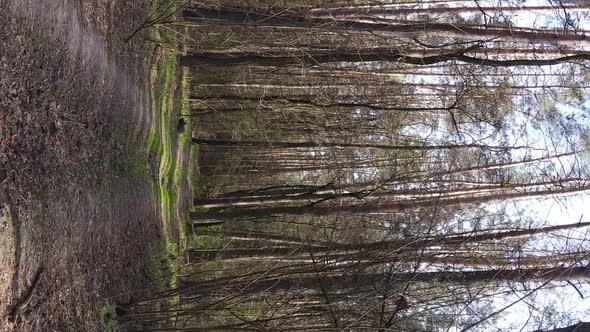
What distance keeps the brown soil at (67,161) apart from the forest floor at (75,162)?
0.01m

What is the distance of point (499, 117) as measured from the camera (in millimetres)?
11320

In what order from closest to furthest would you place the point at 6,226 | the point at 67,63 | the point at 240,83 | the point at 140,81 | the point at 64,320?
the point at 6,226, the point at 64,320, the point at 67,63, the point at 140,81, the point at 240,83

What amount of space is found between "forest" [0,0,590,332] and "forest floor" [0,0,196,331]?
110 millimetres

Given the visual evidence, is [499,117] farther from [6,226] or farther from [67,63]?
Result: [6,226]

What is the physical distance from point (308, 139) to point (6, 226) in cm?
941

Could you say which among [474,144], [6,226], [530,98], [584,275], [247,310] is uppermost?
[530,98]

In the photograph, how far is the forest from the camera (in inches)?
234

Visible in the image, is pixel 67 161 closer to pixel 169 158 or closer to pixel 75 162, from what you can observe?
pixel 75 162

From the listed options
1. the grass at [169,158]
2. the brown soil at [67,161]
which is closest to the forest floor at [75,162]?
the brown soil at [67,161]

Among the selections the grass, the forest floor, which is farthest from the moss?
the grass

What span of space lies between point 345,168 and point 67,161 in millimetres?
8092

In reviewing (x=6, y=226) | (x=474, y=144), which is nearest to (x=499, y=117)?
(x=474, y=144)

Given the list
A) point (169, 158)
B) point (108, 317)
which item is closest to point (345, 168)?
point (169, 158)

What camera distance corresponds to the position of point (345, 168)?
12539mm
